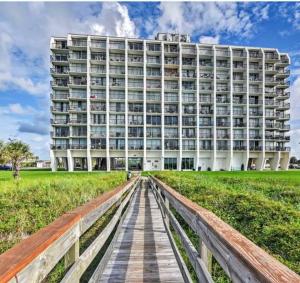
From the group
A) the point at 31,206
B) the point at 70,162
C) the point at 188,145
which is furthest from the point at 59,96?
the point at 31,206

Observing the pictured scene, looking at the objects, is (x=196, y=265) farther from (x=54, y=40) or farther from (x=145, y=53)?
(x=54, y=40)

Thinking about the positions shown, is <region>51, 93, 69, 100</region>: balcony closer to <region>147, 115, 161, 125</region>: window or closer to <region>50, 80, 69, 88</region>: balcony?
<region>50, 80, 69, 88</region>: balcony

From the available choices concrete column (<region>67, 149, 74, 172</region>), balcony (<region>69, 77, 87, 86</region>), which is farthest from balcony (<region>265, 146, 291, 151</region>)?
concrete column (<region>67, 149, 74, 172</region>)

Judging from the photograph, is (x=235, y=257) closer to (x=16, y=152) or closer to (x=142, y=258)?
(x=142, y=258)

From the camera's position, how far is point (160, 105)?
6325cm

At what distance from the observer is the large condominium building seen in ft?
199

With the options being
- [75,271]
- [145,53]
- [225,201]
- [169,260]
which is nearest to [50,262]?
[75,271]

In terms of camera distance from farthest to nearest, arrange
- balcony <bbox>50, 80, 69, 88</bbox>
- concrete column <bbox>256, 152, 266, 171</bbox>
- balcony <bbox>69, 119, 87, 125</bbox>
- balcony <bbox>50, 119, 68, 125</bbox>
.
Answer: concrete column <bbox>256, 152, 266, 171</bbox>, balcony <bbox>50, 80, 69, 88</bbox>, balcony <bbox>50, 119, 68, 125</bbox>, balcony <bbox>69, 119, 87, 125</bbox>

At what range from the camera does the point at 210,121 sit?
212 feet

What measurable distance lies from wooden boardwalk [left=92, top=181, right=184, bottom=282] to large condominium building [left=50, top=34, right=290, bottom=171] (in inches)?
2093

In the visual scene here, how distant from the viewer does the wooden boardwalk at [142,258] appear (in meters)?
4.22

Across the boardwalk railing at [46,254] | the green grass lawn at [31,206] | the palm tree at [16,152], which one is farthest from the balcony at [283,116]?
the boardwalk railing at [46,254]

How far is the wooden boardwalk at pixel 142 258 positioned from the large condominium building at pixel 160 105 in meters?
53.2

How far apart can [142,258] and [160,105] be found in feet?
194
